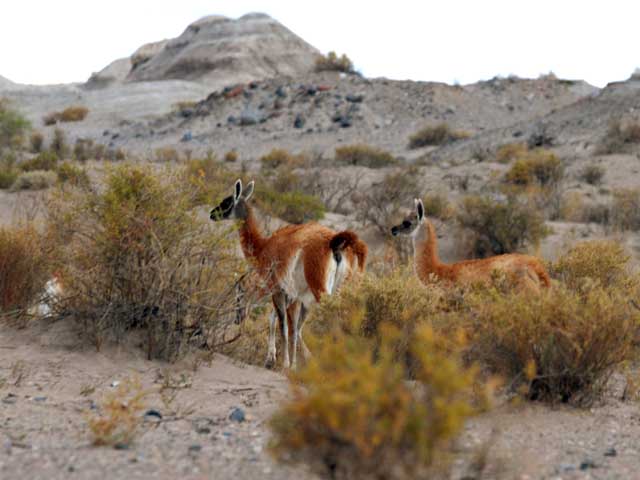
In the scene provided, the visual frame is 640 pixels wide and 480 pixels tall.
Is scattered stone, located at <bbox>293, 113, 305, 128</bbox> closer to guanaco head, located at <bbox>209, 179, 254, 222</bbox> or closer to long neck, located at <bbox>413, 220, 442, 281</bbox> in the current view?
long neck, located at <bbox>413, 220, 442, 281</bbox>

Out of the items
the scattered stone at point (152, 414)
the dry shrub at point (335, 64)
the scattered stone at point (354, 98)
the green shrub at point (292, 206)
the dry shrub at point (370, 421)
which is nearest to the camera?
the dry shrub at point (370, 421)

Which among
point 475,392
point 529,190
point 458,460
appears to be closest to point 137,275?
point 475,392

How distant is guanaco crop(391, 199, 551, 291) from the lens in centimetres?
782

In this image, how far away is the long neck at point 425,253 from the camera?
29.7 feet

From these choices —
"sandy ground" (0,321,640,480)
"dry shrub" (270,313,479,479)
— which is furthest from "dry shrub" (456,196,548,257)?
"dry shrub" (270,313,479,479)

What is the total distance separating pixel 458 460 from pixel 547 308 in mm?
1790

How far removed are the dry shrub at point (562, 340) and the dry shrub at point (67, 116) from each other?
48.9 m

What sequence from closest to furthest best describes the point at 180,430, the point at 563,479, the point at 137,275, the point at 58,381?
1. the point at 563,479
2. the point at 180,430
3. the point at 58,381
4. the point at 137,275

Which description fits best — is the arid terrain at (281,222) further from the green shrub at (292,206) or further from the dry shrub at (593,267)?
the dry shrub at (593,267)

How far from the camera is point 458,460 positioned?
4.02 meters

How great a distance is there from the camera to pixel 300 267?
7.48m

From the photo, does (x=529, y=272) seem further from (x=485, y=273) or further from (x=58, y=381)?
(x=58, y=381)

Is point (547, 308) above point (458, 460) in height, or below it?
above

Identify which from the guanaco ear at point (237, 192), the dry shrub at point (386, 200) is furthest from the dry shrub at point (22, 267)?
the dry shrub at point (386, 200)
